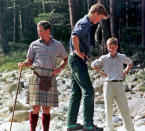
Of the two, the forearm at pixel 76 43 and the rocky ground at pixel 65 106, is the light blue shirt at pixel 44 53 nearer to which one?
the forearm at pixel 76 43

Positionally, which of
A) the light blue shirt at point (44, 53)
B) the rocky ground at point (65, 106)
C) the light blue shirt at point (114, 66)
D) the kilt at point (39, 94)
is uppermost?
the light blue shirt at point (44, 53)

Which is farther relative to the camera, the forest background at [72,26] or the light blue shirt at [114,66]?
the forest background at [72,26]

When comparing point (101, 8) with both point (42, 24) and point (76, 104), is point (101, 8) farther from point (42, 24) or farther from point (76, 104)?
point (76, 104)

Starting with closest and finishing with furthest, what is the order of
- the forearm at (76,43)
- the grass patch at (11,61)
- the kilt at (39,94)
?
the forearm at (76,43)
the kilt at (39,94)
the grass patch at (11,61)

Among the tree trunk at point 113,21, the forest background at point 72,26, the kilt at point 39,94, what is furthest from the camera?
the forest background at point 72,26

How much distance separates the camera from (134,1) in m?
31.6

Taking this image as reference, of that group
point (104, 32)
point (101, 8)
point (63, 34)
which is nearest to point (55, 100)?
point (101, 8)

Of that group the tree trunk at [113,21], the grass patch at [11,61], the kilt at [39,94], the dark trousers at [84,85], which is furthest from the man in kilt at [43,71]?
the grass patch at [11,61]

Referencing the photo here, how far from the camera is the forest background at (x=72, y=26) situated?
54.0 ft

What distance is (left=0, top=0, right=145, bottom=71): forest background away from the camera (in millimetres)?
16453

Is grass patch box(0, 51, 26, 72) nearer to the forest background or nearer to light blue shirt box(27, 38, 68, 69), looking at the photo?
the forest background

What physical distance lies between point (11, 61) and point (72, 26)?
4748 mm

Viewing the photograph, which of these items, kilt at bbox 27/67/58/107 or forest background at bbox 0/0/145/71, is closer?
kilt at bbox 27/67/58/107

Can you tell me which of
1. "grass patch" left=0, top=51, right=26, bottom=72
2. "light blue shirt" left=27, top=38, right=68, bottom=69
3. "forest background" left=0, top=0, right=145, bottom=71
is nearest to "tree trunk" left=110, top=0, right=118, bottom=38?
"forest background" left=0, top=0, right=145, bottom=71
